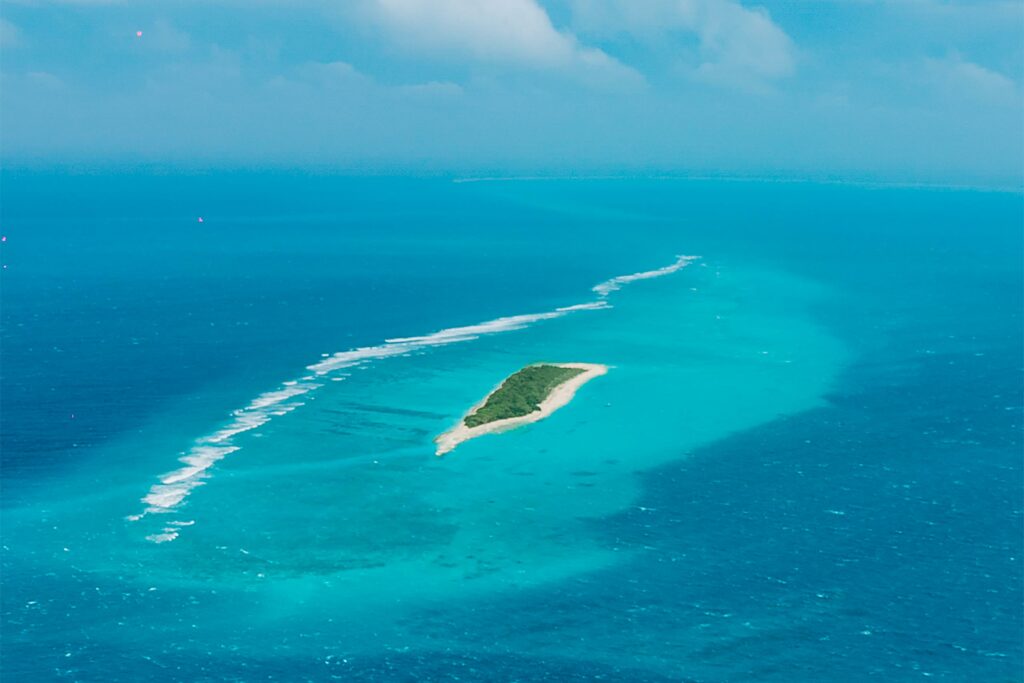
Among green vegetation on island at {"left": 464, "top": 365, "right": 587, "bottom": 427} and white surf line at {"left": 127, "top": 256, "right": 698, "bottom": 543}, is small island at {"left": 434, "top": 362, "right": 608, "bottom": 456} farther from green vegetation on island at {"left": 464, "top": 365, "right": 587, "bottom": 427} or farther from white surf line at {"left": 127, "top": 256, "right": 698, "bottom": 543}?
white surf line at {"left": 127, "top": 256, "right": 698, "bottom": 543}

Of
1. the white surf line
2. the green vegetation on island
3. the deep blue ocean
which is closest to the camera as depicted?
the deep blue ocean

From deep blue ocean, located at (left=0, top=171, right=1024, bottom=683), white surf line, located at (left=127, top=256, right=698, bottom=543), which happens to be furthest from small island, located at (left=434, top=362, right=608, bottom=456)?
white surf line, located at (left=127, top=256, right=698, bottom=543)

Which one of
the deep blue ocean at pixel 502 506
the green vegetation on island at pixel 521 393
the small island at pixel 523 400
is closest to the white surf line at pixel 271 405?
the deep blue ocean at pixel 502 506

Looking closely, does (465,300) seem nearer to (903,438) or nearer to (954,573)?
(903,438)

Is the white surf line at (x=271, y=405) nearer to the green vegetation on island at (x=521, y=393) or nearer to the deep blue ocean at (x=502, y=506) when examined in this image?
the deep blue ocean at (x=502, y=506)

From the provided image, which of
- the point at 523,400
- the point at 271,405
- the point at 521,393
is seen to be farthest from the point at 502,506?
the point at 271,405

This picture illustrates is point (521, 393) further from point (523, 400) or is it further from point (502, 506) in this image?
point (502, 506)

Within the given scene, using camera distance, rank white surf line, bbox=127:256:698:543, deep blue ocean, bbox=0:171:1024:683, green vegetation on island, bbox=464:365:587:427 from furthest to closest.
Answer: green vegetation on island, bbox=464:365:587:427 < white surf line, bbox=127:256:698:543 < deep blue ocean, bbox=0:171:1024:683

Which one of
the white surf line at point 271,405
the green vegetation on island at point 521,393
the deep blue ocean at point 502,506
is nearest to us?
the deep blue ocean at point 502,506
